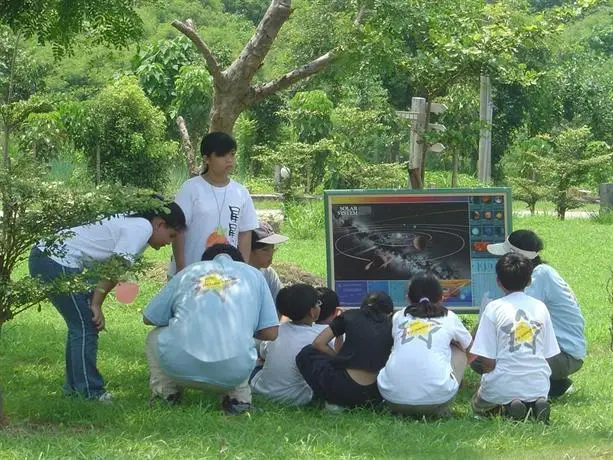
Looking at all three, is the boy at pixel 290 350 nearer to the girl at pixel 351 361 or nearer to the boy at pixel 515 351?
the girl at pixel 351 361

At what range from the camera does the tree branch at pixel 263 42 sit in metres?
8.22

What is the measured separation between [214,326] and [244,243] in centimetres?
132

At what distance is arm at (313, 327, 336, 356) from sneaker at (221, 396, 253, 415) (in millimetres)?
645

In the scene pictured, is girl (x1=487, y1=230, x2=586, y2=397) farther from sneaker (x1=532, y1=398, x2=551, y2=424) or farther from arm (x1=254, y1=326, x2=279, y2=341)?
arm (x1=254, y1=326, x2=279, y2=341)

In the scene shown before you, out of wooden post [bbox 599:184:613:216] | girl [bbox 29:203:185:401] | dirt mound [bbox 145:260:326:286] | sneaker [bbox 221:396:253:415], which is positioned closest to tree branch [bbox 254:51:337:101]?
girl [bbox 29:203:185:401]

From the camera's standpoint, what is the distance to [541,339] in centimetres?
699

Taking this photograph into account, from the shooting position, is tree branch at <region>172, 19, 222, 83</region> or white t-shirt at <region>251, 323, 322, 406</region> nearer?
white t-shirt at <region>251, 323, 322, 406</region>

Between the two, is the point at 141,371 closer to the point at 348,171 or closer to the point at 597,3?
the point at 597,3

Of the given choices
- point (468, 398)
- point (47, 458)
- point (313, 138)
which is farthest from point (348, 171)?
point (47, 458)

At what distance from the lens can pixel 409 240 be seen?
8836 mm

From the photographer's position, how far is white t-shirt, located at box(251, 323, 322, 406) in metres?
7.36

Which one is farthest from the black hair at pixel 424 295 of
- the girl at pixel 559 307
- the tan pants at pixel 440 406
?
the girl at pixel 559 307

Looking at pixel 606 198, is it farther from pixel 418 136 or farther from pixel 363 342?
pixel 363 342

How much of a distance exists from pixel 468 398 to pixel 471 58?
2.91 meters
